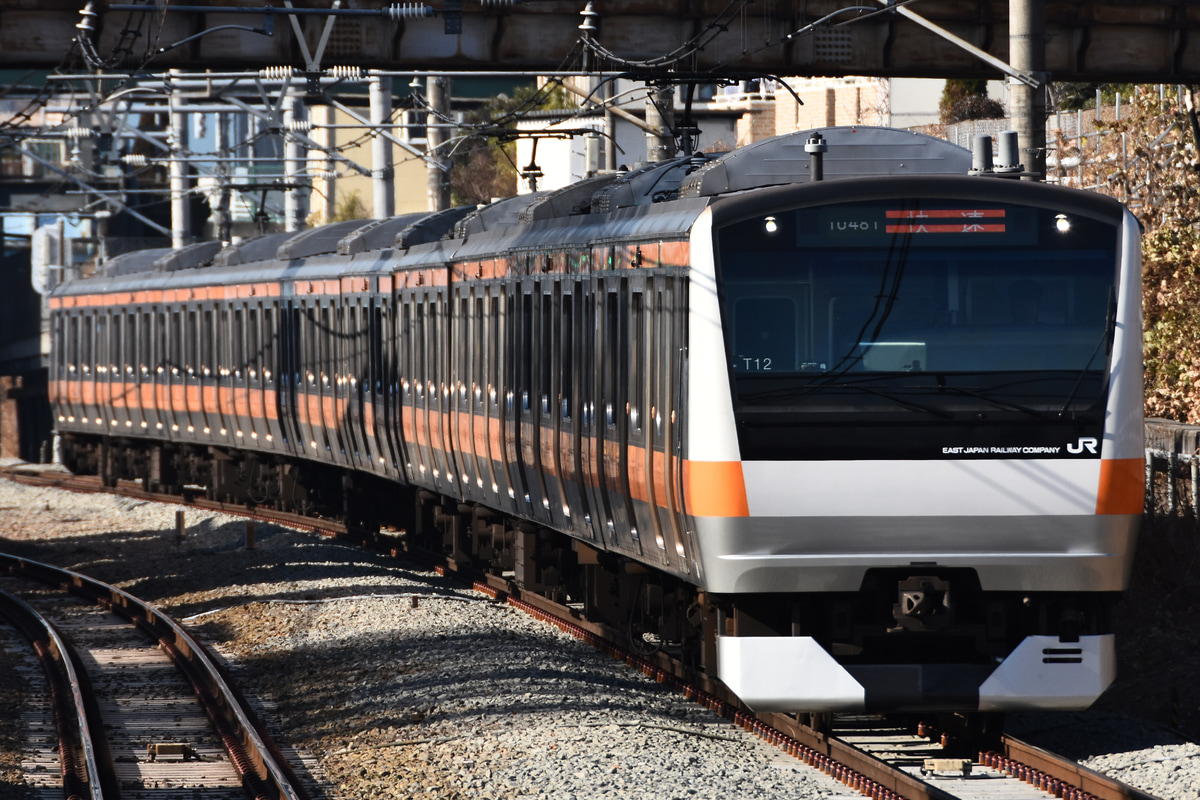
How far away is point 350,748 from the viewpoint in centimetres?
1156

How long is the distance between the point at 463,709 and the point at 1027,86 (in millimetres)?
6033

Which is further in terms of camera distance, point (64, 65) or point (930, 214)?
point (64, 65)

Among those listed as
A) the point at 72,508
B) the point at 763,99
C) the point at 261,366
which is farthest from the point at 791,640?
the point at 763,99

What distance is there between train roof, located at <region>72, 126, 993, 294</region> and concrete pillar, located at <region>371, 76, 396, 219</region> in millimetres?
6283

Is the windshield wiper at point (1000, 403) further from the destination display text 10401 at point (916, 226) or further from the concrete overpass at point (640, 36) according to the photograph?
the concrete overpass at point (640, 36)

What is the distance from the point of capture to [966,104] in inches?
1731

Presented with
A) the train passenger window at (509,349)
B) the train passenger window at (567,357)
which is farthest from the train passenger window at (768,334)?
the train passenger window at (509,349)

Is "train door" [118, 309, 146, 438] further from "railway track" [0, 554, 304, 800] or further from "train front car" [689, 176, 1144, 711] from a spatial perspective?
"train front car" [689, 176, 1144, 711]

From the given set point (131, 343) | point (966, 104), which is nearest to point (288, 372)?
point (131, 343)

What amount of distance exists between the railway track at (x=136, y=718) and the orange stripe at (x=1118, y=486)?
433cm

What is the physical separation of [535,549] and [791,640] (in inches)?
260

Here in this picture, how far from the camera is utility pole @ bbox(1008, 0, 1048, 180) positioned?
14.2m

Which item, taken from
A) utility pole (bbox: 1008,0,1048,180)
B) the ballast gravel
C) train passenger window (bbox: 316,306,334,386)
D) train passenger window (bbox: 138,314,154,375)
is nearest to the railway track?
the ballast gravel

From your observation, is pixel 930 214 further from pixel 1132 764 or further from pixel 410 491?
pixel 410 491
